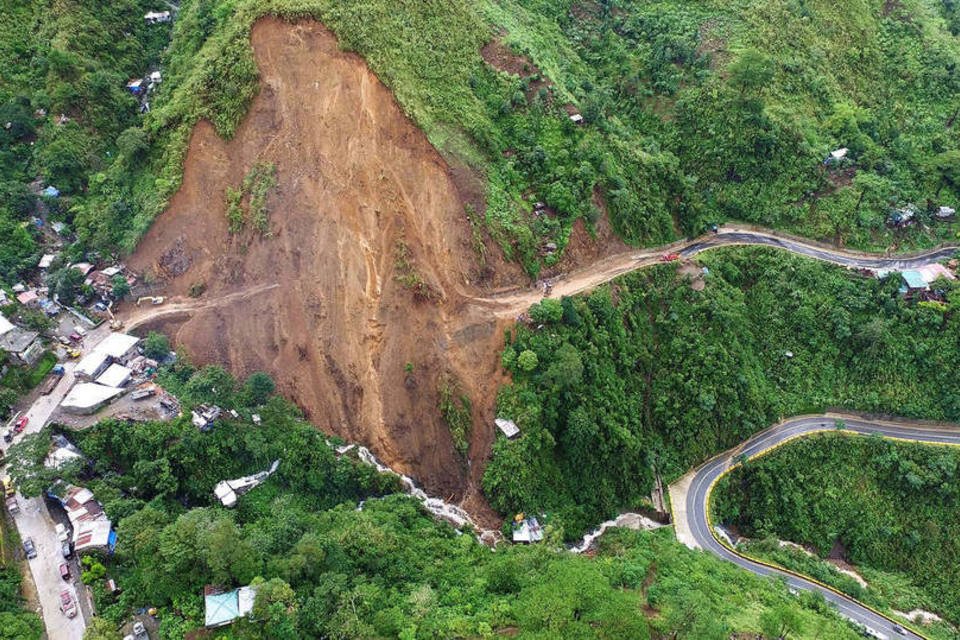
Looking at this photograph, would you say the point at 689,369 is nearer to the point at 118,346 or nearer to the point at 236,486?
the point at 236,486

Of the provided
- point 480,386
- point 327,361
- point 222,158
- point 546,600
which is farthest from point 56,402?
point 546,600

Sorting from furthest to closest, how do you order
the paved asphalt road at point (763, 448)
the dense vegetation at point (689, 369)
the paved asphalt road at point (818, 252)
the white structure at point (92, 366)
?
the paved asphalt road at point (818, 252)
the paved asphalt road at point (763, 448)
the dense vegetation at point (689, 369)
the white structure at point (92, 366)

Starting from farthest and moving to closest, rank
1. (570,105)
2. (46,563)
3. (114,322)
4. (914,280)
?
(570,105) < (914,280) < (114,322) < (46,563)

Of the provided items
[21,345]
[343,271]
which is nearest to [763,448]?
[343,271]

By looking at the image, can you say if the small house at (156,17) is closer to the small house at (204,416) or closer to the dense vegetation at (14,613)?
the small house at (204,416)

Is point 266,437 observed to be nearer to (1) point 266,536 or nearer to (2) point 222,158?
(1) point 266,536

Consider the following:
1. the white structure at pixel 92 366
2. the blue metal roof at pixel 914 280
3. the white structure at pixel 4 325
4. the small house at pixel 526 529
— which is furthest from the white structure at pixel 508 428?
the blue metal roof at pixel 914 280
